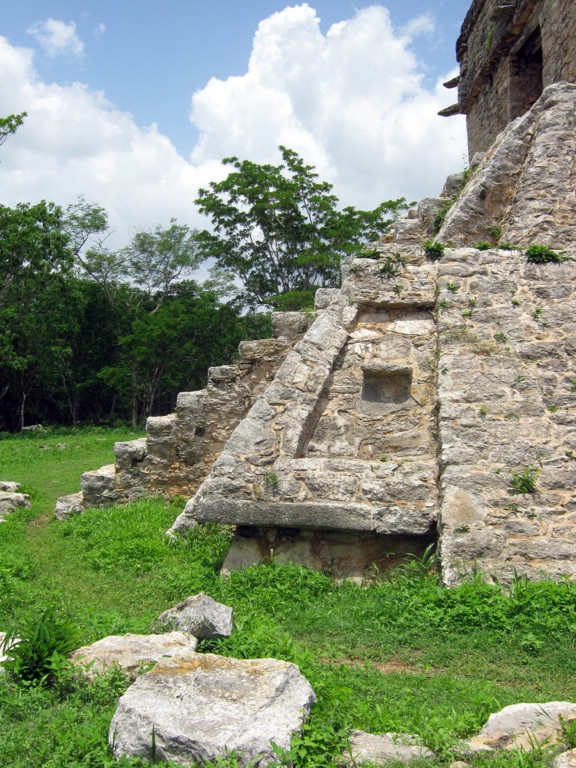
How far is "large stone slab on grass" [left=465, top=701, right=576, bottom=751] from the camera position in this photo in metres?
3.03

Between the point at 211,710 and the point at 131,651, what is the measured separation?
0.93 metres

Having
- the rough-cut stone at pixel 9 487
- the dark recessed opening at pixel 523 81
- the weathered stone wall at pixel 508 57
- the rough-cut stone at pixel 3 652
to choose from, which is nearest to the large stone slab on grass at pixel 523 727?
the rough-cut stone at pixel 3 652

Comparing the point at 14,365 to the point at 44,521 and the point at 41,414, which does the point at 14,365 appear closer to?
the point at 41,414

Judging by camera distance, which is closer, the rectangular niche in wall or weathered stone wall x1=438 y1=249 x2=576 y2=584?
weathered stone wall x1=438 y1=249 x2=576 y2=584

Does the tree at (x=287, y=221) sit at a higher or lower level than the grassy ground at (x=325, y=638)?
higher

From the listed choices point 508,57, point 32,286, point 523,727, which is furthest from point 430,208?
point 32,286

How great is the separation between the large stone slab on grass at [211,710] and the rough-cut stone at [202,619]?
1.67 ft

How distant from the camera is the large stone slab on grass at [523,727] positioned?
303 cm

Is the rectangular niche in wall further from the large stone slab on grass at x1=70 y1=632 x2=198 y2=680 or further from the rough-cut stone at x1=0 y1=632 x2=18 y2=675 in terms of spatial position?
the rough-cut stone at x1=0 y1=632 x2=18 y2=675

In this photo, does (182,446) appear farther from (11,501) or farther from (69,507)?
(11,501)

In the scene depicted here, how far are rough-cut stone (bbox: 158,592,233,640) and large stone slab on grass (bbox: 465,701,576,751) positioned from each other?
160 centimetres

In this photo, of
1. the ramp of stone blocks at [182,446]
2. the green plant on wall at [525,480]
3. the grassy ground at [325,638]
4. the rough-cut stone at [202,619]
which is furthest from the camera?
the ramp of stone blocks at [182,446]

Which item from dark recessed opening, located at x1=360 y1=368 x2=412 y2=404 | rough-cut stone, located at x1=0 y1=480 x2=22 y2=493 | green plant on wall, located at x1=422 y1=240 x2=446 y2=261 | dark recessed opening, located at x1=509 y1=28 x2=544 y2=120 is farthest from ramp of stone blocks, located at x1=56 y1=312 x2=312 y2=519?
dark recessed opening, located at x1=509 y1=28 x2=544 y2=120

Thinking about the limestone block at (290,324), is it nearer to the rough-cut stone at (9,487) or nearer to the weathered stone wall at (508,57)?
the weathered stone wall at (508,57)
